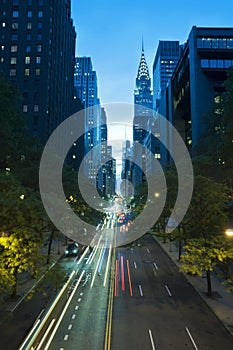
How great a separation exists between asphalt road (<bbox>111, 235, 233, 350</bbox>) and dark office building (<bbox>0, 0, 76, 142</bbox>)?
2410 inches

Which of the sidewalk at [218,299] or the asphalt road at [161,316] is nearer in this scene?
the asphalt road at [161,316]

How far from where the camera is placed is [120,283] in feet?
85.5

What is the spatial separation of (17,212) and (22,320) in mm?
7797

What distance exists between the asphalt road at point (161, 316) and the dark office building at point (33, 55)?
61.2 metres

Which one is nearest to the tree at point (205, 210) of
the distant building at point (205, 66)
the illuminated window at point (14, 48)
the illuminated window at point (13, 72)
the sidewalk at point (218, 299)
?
the sidewalk at point (218, 299)

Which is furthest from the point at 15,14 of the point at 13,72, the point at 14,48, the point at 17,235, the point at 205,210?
the point at 17,235

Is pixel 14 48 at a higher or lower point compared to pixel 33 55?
higher

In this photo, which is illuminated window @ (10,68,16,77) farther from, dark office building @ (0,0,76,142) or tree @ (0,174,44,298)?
tree @ (0,174,44,298)

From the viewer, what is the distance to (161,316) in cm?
1881

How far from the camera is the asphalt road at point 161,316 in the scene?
50.4 ft

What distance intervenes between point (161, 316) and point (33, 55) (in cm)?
8388

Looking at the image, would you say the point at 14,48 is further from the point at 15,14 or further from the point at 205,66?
the point at 205,66

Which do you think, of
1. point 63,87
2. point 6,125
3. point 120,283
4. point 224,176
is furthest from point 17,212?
point 63,87

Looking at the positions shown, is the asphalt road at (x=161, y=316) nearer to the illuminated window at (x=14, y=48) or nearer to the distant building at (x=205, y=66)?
the distant building at (x=205, y=66)
